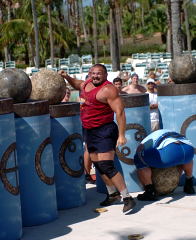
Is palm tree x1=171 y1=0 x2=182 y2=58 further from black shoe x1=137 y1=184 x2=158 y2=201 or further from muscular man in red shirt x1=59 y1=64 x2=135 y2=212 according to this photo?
muscular man in red shirt x1=59 y1=64 x2=135 y2=212

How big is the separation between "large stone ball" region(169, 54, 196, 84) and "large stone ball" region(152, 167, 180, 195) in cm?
136

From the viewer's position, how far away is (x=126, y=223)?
7078 mm

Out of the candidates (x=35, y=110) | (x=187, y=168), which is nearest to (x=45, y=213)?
(x=35, y=110)

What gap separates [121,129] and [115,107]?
0.84 ft

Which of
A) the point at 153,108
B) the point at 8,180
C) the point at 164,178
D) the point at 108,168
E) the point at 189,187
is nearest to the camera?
the point at 8,180

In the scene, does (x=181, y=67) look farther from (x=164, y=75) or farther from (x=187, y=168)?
(x=164, y=75)

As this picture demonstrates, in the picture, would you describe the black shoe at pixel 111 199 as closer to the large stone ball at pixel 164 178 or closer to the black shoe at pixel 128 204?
the black shoe at pixel 128 204

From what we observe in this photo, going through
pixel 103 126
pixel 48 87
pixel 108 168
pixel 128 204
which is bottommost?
pixel 128 204

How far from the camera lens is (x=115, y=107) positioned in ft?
24.6

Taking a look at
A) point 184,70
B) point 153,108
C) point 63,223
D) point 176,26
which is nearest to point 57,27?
point 176,26

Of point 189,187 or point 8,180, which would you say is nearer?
point 8,180

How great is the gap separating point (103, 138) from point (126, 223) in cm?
107

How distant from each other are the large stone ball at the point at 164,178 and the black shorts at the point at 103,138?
86 cm

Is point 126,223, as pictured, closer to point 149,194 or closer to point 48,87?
point 149,194
